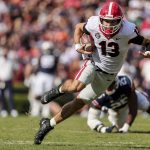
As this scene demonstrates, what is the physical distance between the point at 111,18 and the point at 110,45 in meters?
0.35

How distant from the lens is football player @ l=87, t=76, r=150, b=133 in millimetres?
9273

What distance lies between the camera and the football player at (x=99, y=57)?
24.5 ft

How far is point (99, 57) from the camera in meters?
7.75

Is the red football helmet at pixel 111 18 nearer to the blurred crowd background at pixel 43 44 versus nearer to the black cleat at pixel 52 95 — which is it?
the black cleat at pixel 52 95

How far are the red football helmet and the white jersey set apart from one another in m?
0.10

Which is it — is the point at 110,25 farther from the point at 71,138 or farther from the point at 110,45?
the point at 71,138

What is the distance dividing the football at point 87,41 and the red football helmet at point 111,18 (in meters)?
0.24

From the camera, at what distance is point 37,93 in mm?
14961

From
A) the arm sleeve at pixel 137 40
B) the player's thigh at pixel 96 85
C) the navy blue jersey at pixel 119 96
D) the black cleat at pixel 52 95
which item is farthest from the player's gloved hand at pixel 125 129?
the arm sleeve at pixel 137 40

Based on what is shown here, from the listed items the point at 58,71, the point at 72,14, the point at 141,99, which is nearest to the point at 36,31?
the point at 72,14

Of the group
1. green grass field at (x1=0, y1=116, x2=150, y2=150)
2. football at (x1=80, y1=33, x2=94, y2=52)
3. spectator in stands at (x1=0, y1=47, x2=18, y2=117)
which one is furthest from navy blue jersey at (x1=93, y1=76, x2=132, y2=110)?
spectator in stands at (x1=0, y1=47, x2=18, y2=117)

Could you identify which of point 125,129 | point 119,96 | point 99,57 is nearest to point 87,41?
point 99,57

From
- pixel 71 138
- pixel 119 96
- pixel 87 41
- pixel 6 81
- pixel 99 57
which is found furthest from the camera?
pixel 6 81

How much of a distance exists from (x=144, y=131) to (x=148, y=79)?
19.2 ft
